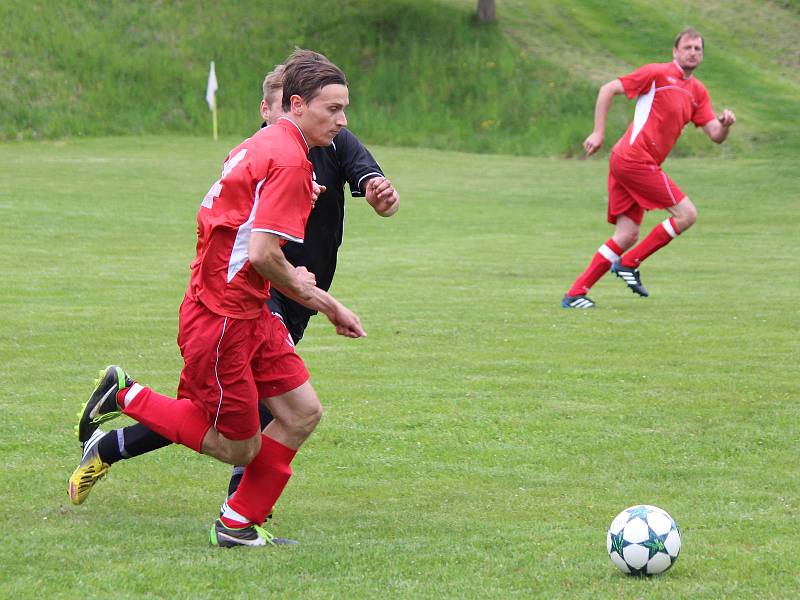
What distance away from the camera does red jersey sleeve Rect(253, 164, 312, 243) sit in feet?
15.7

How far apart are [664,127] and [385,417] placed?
5991 millimetres

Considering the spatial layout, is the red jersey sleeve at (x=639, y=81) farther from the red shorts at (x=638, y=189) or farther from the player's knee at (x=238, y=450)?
the player's knee at (x=238, y=450)

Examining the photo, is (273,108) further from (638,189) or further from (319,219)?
(638,189)

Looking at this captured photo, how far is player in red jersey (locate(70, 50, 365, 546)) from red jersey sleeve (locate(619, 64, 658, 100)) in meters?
7.56

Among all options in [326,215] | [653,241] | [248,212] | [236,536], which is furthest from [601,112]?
[236,536]

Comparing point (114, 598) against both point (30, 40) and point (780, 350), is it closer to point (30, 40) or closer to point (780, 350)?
point (780, 350)

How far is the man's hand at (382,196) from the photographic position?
5.71m

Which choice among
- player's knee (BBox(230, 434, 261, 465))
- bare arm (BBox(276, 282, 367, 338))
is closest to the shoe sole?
player's knee (BBox(230, 434, 261, 465))

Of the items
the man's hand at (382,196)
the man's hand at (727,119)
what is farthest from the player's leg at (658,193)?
the man's hand at (382,196)

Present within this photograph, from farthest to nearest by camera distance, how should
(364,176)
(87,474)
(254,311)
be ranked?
(364,176) → (87,474) → (254,311)

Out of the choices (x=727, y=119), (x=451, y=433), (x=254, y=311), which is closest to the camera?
(x=254, y=311)

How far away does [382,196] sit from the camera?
225 inches

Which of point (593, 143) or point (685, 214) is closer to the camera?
point (593, 143)

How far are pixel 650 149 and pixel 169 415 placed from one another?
8.11 meters
